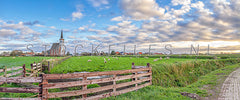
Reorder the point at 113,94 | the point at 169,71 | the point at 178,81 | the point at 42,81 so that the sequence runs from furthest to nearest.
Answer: the point at 169,71 → the point at 178,81 → the point at 113,94 → the point at 42,81

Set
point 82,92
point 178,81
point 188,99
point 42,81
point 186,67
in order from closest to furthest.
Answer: point 42,81
point 82,92
point 188,99
point 178,81
point 186,67

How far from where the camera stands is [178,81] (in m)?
14.1

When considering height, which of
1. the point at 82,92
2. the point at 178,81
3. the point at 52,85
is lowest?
the point at 178,81

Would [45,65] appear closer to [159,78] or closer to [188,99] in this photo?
[159,78]

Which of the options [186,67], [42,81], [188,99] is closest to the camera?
Answer: [42,81]

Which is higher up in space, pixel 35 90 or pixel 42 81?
pixel 42 81

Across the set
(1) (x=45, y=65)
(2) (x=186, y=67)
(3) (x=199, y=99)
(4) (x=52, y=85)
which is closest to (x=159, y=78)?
(3) (x=199, y=99)

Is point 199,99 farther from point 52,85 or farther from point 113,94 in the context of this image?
Answer: point 52,85

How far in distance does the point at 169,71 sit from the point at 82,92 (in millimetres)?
10913

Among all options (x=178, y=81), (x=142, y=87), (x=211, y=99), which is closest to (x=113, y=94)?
(x=142, y=87)

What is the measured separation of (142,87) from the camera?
10172 millimetres

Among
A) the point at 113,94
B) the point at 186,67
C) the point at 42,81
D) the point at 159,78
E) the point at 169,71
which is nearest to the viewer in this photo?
the point at 42,81

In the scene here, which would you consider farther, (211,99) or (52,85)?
(211,99)

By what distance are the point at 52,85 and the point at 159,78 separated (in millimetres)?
9307
